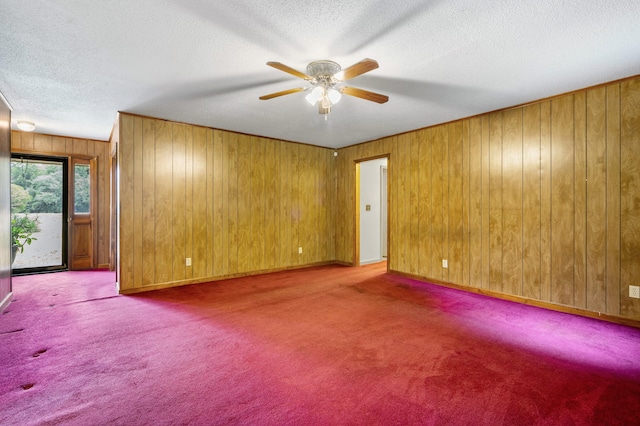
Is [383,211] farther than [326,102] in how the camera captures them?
Yes

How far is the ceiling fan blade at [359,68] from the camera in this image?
2116mm

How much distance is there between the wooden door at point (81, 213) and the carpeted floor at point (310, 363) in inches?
85.2

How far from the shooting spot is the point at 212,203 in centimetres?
475

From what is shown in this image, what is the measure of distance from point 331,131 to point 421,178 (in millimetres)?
1674

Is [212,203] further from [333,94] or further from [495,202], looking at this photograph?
[495,202]

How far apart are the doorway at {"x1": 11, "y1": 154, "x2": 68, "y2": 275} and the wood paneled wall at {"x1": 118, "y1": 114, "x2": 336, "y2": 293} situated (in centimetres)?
273

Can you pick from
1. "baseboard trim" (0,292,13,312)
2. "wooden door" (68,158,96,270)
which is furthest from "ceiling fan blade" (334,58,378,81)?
"wooden door" (68,158,96,270)

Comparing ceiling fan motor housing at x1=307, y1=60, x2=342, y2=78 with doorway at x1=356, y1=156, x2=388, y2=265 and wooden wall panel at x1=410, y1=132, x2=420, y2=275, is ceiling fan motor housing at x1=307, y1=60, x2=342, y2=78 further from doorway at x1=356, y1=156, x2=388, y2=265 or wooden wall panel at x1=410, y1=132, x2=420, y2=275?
doorway at x1=356, y1=156, x2=388, y2=265

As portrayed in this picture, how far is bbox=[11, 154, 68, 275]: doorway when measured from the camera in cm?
552

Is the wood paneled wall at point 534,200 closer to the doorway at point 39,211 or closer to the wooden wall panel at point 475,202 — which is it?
the wooden wall panel at point 475,202

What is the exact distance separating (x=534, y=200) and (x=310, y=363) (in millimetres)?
3260

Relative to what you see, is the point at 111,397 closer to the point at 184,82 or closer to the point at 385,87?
the point at 184,82

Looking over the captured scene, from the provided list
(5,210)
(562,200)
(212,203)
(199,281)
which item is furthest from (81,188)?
(562,200)

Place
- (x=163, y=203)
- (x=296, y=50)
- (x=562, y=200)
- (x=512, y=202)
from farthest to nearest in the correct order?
(x=163, y=203), (x=512, y=202), (x=562, y=200), (x=296, y=50)
